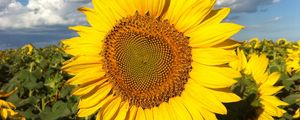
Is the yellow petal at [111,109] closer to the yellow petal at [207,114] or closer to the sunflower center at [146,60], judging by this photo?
the sunflower center at [146,60]

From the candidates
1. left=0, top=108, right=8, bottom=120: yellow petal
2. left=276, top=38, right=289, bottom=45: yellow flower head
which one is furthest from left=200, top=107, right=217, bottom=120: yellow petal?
left=276, top=38, right=289, bottom=45: yellow flower head

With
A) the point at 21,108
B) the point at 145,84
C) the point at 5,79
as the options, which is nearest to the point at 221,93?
the point at 145,84

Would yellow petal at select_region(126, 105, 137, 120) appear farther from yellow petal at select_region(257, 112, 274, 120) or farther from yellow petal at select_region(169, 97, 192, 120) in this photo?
yellow petal at select_region(257, 112, 274, 120)

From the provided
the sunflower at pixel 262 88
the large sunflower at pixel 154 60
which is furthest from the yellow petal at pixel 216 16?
the sunflower at pixel 262 88

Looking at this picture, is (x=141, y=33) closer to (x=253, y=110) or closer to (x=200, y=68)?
(x=200, y=68)

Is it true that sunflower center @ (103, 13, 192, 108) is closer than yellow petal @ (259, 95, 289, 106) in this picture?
Yes

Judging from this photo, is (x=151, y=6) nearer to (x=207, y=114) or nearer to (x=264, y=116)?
(x=207, y=114)

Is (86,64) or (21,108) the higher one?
(86,64)
